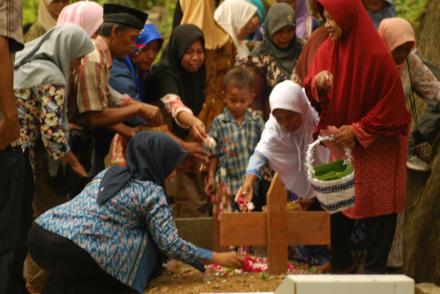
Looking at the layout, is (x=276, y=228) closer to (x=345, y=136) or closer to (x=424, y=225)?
(x=345, y=136)

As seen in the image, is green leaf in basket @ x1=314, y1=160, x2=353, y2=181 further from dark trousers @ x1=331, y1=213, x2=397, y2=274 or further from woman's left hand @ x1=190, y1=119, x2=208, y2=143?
woman's left hand @ x1=190, y1=119, x2=208, y2=143

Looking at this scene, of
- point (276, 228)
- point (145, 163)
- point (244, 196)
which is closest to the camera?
point (145, 163)

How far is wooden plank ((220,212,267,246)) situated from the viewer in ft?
20.1

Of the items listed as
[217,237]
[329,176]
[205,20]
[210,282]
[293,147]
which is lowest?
[217,237]

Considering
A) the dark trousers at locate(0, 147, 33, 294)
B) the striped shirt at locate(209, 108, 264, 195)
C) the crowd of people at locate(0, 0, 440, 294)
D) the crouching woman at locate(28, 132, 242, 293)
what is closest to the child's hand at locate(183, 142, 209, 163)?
the crowd of people at locate(0, 0, 440, 294)

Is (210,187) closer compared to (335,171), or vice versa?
(335,171)

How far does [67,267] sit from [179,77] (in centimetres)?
250

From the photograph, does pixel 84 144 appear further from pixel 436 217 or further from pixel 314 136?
pixel 436 217

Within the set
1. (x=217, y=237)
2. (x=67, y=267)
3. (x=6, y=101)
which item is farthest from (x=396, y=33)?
(x=6, y=101)

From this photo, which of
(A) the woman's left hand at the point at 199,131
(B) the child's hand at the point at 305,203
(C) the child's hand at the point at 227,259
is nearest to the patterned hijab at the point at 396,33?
(B) the child's hand at the point at 305,203

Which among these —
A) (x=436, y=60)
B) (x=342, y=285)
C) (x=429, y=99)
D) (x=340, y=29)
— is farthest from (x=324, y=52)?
(x=342, y=285)

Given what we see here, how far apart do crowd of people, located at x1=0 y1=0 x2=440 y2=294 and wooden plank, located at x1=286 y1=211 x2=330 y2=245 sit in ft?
0.57

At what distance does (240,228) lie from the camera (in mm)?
6129

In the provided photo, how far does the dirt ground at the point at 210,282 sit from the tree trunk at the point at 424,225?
1.35 m
